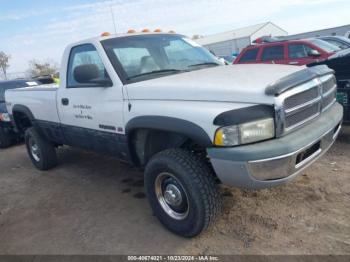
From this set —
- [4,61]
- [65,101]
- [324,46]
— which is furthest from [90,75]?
[4,61]

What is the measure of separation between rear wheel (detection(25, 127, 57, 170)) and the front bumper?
366cm

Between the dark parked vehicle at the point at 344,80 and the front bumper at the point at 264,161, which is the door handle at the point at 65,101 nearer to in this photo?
the front bumper at the point at 264,161

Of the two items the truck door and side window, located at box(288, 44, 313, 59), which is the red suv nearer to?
side window, located at box(288, 44, 313, 59)

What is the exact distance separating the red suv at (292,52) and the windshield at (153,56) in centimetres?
512

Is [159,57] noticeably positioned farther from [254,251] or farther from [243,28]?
[243,28]

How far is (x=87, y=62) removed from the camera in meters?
3.96

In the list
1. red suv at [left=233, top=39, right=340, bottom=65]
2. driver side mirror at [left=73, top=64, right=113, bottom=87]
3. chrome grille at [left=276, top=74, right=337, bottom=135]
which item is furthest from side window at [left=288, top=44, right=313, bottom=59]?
driver side mirror at [left=73, top=64, right=113, bottom=87]

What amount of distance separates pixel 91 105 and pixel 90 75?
504 mm

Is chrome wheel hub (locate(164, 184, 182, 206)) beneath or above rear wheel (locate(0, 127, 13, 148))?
above

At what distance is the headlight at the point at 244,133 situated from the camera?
8.01ft

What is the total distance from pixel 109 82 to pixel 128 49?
501 mm

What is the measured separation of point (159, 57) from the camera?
3693 mm

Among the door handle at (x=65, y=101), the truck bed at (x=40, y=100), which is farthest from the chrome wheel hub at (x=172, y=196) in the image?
the truck bed at (x=40, y=100)

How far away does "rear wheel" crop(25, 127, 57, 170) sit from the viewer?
17.4ft
